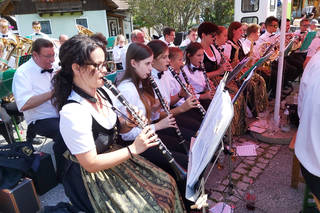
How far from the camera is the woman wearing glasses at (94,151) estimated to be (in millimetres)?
1534

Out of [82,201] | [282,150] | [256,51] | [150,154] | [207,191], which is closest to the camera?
[82,201]

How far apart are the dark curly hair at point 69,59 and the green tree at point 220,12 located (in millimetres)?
24728

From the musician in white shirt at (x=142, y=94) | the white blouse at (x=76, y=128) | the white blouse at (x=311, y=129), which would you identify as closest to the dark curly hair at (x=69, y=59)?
the white blouse at (x=76, y=128)

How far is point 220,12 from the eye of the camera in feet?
81.5

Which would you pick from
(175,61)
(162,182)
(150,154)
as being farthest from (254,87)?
(162,182)

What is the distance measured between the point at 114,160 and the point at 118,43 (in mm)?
8602

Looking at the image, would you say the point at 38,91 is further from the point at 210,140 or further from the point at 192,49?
the point at 210,140

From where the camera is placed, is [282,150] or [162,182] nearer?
[162,182]

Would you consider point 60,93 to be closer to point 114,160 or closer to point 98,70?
point 98,70

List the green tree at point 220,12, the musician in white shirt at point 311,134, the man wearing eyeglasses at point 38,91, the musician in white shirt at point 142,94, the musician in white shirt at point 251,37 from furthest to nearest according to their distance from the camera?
the green tree at point 220,12
the musician in white shirt at point 251,37
the man wearing eyeglasses at point 38,91
the musician in white shirt at point 142,94
the musician in white shirt at point 311,134

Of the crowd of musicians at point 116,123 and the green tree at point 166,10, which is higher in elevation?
the green tree at point 166,10

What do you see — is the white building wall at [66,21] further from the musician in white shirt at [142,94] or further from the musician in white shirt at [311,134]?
the musician in white shirt at [311,134]

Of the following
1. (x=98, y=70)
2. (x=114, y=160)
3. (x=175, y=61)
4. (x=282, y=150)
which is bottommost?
(x=282, y=150)

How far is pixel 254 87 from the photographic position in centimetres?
447
